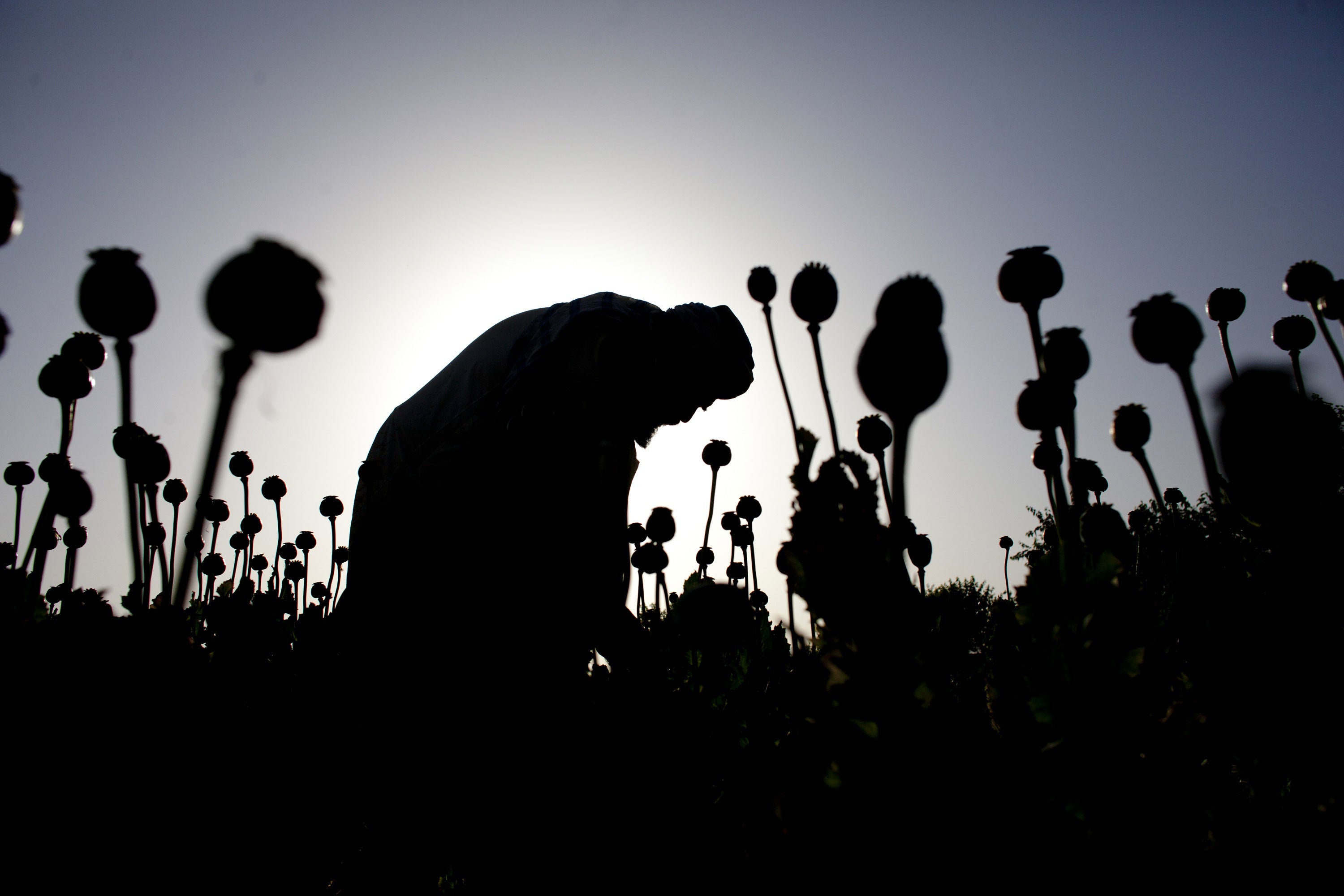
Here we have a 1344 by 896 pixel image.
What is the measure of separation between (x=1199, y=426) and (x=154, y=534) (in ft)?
6.44

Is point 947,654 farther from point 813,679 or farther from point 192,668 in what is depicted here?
point 192,668

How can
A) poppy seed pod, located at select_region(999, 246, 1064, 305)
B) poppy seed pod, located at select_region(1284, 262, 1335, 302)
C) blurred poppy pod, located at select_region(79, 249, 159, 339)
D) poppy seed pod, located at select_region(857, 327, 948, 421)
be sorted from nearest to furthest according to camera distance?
poppy seed pod, located at select_region(857, 327, 948, 421) → blurred poppy pod, located at select_region(79, 249, 159, 339) → poppy seed pod, located at select_region(999, 246, 1064, 305) → poppy seed pod, located at select_region(1284, 262, 1335, 302)

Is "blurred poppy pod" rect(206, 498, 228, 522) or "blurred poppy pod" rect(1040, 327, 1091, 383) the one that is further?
"blurred poppy pod" rect(206, 498, 228, 522)

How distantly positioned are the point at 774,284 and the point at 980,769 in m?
0.84

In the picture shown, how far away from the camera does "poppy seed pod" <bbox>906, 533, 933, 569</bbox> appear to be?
1.78 metres

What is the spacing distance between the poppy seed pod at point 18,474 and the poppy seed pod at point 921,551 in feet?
10.4

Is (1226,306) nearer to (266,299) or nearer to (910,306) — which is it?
(910,306)

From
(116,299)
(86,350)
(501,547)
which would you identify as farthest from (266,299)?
(501,547)

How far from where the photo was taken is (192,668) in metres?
1.11

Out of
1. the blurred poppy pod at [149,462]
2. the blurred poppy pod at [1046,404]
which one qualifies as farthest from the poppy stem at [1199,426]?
the blurred poppy pod at [149,462]

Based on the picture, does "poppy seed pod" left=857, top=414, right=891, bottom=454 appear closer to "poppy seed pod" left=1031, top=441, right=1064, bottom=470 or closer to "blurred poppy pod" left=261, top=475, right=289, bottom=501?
"poppy seed pod" left=1031, top=441, right=1064, bottom=470

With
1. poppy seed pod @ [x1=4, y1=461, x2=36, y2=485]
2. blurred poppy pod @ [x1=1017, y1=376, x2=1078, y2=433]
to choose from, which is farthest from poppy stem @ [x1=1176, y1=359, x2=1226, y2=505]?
poppy seed pod @ [x1=4, y1=461, x2=36, y2=485]

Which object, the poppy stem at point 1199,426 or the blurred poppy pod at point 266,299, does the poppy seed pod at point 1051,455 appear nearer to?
the poppy stem at point 1199,426

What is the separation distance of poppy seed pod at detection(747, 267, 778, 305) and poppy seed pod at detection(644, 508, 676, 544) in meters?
1.94
